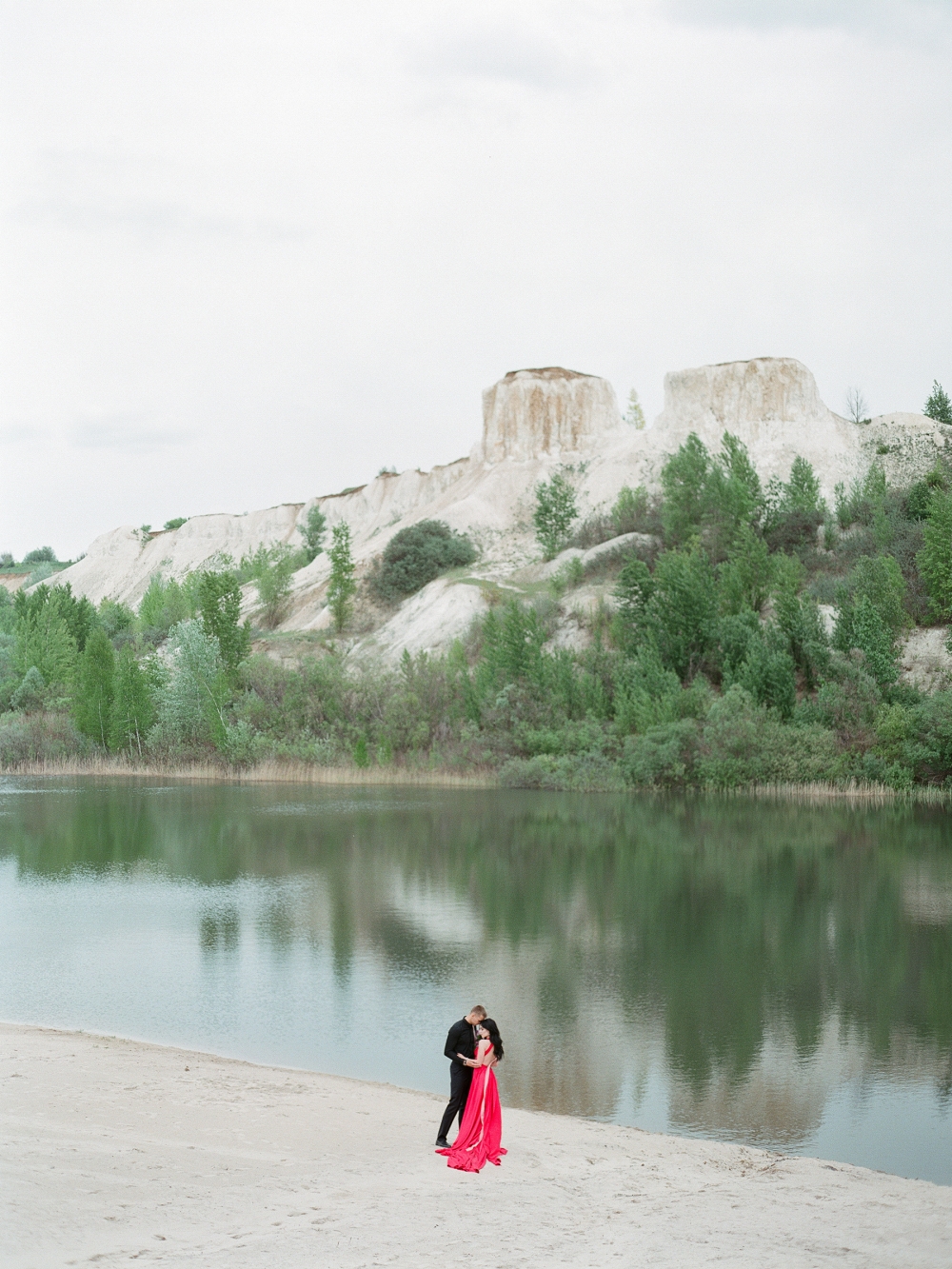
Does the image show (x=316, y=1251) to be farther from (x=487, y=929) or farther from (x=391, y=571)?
(x=391, y=571)

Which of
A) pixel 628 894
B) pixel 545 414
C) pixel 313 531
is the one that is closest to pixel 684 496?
pixel 545 414

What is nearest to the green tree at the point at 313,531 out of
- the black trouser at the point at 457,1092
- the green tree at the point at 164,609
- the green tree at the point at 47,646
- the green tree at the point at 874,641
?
the green tree at the point at 164,609

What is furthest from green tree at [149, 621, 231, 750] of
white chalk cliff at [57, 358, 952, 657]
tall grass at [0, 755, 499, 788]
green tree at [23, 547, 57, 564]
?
green tree at [23, 547, 57, 564]

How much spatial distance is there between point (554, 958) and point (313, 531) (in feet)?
233

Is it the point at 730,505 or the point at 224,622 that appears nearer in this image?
the point at 224,622

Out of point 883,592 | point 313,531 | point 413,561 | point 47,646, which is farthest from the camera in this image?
point 313,531

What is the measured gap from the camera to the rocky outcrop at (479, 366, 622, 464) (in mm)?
67062

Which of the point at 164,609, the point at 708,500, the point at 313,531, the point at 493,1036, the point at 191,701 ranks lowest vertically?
the point at 493,1036

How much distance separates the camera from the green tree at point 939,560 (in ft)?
126

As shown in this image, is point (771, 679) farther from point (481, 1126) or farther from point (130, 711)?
point (481, 1126)

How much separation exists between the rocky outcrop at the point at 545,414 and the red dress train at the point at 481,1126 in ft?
201

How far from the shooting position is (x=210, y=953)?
1339 centimetres

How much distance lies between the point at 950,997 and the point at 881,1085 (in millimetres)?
3035

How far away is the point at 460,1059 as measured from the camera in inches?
278
